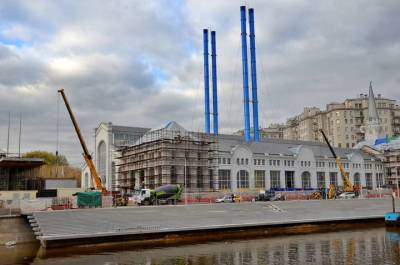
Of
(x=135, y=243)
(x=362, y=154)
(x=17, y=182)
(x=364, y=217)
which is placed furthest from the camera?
(x=362, y=154)

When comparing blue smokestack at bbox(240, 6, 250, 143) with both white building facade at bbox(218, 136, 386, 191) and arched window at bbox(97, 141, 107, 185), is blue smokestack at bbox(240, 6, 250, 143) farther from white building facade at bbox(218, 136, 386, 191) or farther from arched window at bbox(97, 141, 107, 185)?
arched window at bbox(97, 141, 107, 185)

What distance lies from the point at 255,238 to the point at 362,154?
261 ft

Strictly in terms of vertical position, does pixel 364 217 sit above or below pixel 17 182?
below

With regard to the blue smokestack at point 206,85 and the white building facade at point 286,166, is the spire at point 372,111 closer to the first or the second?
the white building facade at point 286,166

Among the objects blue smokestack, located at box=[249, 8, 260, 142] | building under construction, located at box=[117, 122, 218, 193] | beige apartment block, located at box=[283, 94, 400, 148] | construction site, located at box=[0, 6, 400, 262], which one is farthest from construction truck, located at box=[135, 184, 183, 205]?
beige apartment block, located at box=[283, 94, 400, 148]

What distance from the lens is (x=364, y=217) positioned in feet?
181

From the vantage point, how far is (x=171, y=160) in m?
71.4

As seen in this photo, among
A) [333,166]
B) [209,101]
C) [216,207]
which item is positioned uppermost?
[209,101]

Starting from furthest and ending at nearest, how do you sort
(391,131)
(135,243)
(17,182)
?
(391,131) < (17,182) < (135,243)

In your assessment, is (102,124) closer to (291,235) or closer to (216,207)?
(216,207)

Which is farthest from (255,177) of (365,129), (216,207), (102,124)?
(365,129)

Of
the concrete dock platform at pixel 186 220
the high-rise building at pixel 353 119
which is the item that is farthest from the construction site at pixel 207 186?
the high-rise building at pixel 353 119

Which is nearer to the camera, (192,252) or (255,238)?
(192,252)

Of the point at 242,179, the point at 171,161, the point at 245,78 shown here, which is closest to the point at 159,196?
the point at 171,161
